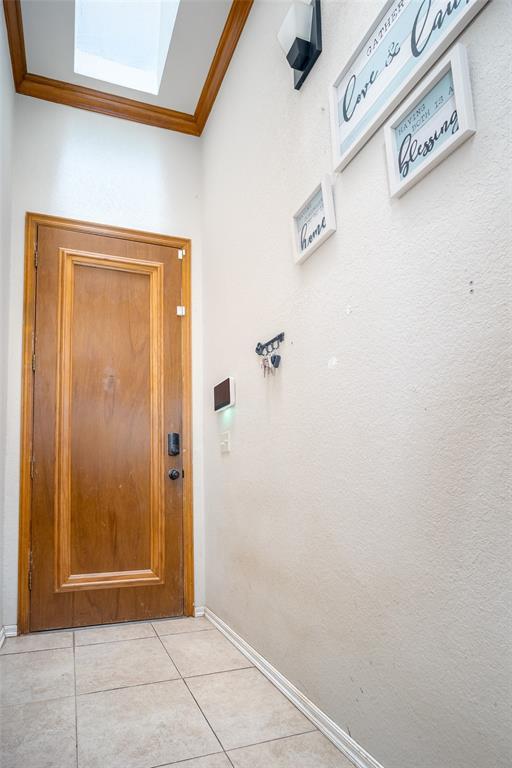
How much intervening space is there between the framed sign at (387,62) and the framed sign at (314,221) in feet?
0.34

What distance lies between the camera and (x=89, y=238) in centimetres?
323

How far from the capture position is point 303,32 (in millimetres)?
1893

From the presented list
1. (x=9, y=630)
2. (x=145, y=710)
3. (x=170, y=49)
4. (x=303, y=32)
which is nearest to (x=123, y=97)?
(x=170, y=49)

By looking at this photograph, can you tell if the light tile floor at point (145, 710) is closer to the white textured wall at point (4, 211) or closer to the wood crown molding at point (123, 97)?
the white textured wall at point (4, 211)

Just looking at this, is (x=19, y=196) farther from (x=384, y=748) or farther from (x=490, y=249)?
(x=384, y=748)

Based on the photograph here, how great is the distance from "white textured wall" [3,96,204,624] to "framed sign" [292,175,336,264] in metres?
1.48

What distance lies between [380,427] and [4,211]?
2.34m

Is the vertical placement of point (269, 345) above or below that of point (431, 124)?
below

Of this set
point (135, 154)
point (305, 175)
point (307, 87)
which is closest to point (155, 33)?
point (135, 154)

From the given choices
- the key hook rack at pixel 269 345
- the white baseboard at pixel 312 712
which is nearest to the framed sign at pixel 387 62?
the key hook rack at pixel 269 345

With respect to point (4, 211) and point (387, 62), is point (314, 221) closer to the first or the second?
point (387, 62)

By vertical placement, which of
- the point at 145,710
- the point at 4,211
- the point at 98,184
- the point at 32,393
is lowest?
the point at 145,710

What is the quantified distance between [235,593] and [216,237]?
Answer: 1.96m

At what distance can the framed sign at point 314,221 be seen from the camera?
1.79 meters
